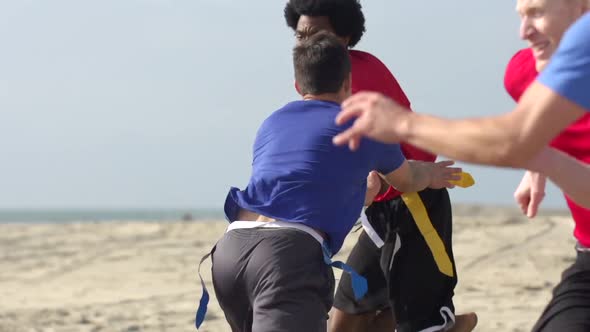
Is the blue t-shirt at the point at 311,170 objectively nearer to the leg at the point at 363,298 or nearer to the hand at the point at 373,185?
the hand at the point at 373,185

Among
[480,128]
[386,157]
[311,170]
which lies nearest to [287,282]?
[311,170]

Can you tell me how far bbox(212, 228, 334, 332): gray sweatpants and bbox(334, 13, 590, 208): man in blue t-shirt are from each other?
1.38 metres

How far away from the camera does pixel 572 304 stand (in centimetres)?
386

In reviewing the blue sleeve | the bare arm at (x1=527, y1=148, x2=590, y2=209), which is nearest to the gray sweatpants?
the blue sleeve

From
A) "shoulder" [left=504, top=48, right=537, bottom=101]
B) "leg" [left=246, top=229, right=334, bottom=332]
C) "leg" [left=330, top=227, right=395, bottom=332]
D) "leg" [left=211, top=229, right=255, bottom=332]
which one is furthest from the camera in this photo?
"leg" [left=330, top=227, right=395, bottom=332]

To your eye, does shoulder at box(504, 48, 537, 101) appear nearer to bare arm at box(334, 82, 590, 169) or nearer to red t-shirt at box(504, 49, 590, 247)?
red t-shirt at box(504, 49, 590, 247)

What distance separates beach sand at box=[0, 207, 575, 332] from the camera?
891cm

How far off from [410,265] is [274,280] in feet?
3.97

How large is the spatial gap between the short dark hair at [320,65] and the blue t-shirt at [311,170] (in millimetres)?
73

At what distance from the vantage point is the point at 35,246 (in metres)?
16.2

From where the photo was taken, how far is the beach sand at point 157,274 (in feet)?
29.2

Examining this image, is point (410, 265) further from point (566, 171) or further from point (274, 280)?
point (566, 171)

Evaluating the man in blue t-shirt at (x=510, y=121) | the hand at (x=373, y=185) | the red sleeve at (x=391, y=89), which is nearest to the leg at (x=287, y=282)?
the hand at (x=373, y=185)

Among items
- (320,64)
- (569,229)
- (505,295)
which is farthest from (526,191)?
(569,229)
